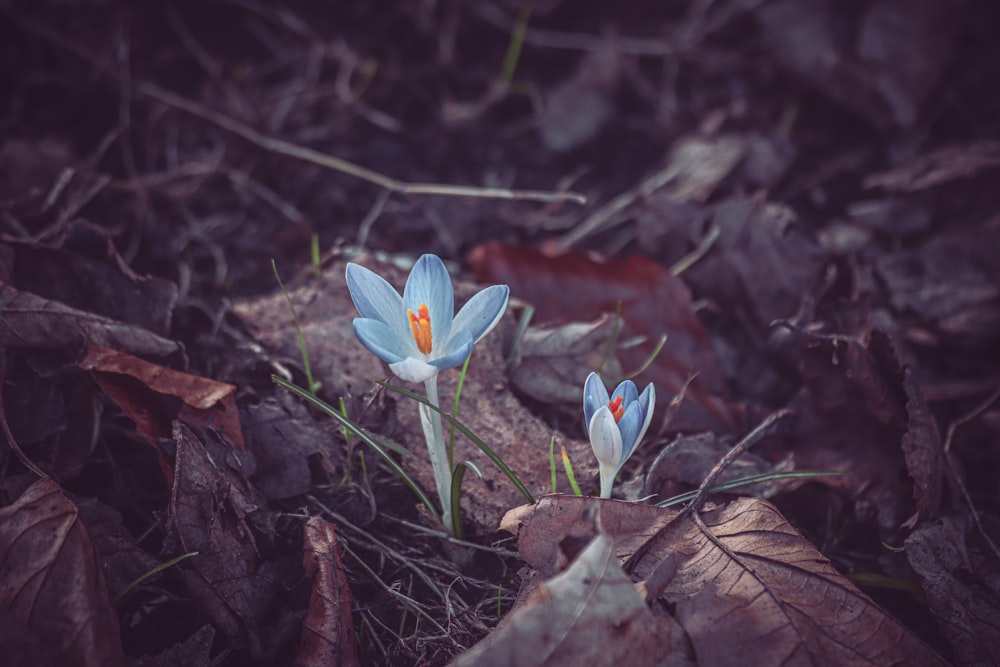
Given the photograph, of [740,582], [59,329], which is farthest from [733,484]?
[59,329]

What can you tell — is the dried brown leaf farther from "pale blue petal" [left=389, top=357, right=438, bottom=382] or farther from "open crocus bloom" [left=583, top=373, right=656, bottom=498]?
"pale blue petal" [left=389, top=357, right=438, bottom=382]

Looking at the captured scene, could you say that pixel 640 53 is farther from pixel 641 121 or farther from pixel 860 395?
pixel 860 395

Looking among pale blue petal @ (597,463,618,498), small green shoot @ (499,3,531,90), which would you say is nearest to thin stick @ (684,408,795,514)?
pale blue petal @ (597,463,618,498)

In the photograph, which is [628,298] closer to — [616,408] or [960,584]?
[616,408]

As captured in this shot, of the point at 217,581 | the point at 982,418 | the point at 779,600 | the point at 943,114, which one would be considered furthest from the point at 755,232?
the point at 217,581

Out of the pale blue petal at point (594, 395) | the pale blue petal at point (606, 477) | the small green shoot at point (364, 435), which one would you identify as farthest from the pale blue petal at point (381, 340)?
the pale blue petal at point (606, 477)
